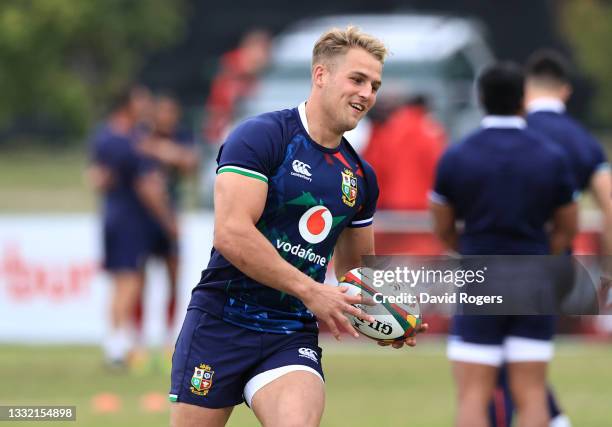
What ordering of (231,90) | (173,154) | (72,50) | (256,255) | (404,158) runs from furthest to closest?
1. (72,50)
2. (231,90)
3. (404,158)
4. (173,154)
5. (256,255)

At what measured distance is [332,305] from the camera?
20.0 ft

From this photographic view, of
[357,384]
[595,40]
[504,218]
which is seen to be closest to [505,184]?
[504,218]

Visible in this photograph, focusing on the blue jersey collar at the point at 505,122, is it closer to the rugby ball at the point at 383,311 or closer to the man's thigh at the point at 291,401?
the rugby ball at the point at 383,311

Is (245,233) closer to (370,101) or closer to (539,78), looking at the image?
(370,101)

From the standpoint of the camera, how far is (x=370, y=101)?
256 inches

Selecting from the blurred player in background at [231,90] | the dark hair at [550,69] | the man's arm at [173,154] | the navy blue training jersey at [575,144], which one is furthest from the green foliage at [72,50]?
the navy blue training jersey at [575,144]

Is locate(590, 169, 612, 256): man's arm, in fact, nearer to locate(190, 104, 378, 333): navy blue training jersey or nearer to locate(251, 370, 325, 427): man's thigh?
locate(190, 104, 378, 333): navy blue training jersey

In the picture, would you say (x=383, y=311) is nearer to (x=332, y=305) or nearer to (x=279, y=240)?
(x=332, y=305)

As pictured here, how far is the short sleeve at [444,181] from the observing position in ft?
27.0

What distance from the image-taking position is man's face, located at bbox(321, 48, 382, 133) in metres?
6.47

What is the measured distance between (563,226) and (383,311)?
2326mm

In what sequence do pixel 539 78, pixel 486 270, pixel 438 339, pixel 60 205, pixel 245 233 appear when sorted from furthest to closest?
pixel 60 205 < pixel 438 339 < pixel 539 78 < pixel 486 270 < pixel 245 233

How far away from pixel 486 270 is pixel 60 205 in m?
22.8

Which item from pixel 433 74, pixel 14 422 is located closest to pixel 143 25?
pixel 433 74
